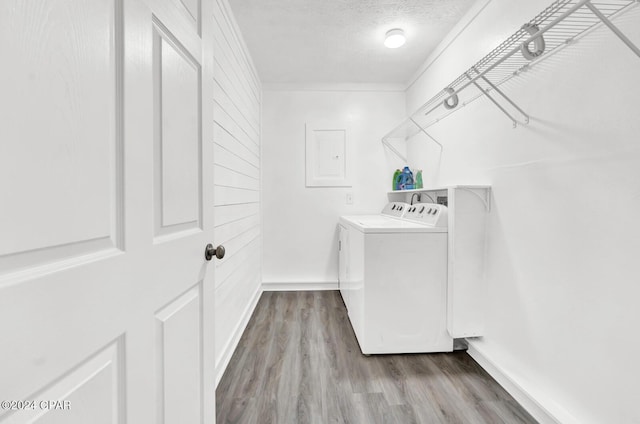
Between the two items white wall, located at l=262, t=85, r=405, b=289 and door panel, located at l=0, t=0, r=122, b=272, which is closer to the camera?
door panel, located at l=0, t=0, r=122, b=272

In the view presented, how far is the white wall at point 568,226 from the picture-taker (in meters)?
1.09

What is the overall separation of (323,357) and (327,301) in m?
1.10

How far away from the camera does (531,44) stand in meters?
1.49

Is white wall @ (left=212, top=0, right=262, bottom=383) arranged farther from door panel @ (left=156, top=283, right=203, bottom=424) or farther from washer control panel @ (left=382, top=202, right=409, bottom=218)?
washer control panel @ (left=382, top=202, right=409, bottom=218)

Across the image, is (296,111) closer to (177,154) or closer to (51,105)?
(177,154)

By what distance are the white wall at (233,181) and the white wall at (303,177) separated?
402 mm

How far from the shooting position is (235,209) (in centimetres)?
223

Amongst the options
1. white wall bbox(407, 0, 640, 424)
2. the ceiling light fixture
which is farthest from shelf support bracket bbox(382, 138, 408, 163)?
white wall bbox(407, 0, 640, 424)

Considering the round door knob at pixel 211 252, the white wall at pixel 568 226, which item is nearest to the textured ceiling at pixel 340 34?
the white wall at pixel 568 226

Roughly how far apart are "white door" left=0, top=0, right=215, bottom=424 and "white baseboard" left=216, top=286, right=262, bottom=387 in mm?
851

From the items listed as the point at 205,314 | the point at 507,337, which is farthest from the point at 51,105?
the point at 507,337

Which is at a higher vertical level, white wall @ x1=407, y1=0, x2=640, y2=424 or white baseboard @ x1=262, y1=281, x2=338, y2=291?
white wall @ x1=407, y1=0, x2=640, y2=424

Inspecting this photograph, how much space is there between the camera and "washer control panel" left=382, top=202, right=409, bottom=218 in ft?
9.34

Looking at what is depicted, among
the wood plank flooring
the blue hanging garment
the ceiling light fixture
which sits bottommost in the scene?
the wood plank flooring
